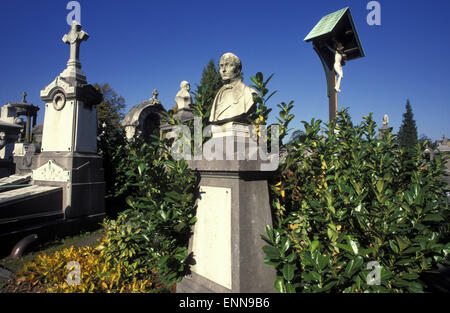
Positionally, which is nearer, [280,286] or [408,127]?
[280,286]

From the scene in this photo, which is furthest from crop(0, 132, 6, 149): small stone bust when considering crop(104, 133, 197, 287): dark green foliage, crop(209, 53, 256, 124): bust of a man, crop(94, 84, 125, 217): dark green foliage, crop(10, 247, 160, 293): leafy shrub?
crop(209, 53, 256, 124): bust of a man

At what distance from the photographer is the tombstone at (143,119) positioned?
38.7 ft

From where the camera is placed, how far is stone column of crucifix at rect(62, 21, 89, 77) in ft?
22.6

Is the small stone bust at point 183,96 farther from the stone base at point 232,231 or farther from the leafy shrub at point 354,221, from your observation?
the stone base at point 232,231

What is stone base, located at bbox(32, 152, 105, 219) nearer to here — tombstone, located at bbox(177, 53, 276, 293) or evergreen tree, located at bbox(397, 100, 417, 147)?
tombstone, located at bbox(177, 53, 276, 293)

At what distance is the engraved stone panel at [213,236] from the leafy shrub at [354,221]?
539 millimetres

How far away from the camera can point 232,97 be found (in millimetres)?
3301

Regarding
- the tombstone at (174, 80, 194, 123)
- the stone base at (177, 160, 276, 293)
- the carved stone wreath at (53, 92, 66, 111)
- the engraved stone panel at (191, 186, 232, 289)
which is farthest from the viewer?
the tombstone at (174, 80, 194, 123)

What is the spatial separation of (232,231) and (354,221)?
144 cm

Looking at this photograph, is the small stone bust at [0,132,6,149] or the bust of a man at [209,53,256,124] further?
the small stone bust at [0,132,6,149]

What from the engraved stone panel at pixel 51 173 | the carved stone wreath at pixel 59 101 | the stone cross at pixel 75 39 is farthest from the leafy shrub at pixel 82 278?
the stone cross at pixel 75 39

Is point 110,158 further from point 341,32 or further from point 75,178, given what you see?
point 341,32

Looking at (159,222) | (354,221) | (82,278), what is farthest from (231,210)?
(82,278)
